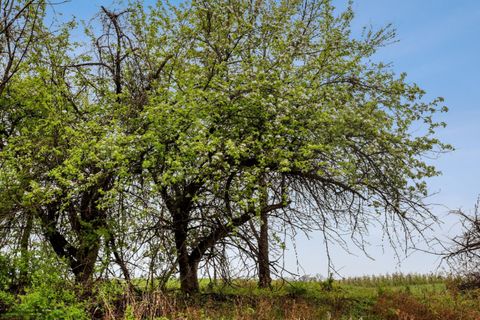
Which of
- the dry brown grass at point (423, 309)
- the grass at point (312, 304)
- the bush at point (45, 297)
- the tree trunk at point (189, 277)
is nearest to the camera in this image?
the bush at point (45, 297)

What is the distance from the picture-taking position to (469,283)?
71.6 ft

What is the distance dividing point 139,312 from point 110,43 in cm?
1056

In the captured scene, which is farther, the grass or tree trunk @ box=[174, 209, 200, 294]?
tree trunk @ box=[174, 209, 200, 294]

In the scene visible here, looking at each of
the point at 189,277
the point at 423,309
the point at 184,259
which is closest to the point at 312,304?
the point at 423,309

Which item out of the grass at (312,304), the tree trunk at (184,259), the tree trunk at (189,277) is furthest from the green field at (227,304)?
the tree trunk at (184,259)

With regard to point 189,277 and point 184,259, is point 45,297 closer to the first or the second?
point 184,259

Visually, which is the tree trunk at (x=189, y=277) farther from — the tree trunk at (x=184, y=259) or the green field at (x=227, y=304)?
the green field at (x=227, y=304)

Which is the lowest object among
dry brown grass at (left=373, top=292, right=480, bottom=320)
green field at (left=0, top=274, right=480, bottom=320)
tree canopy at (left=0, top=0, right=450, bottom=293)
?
dry brown grass at (left=373, top=292, right=480, bottom=320)

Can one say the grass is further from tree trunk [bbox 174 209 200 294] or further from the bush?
the bush

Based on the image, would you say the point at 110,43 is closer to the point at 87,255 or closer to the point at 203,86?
the point at 203,86

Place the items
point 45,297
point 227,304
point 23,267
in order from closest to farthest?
1. point 45,297
2. point 23,267
3. point 227,304

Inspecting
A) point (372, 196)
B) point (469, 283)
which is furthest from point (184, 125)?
point (469, 283)

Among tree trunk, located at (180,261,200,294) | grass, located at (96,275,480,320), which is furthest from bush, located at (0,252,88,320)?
tree trunk, located at (180,261,200,294)

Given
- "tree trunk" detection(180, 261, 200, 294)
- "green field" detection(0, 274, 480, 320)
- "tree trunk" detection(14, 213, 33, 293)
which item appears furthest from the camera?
"tree trunk" detection(180, 261, 200, 294)
